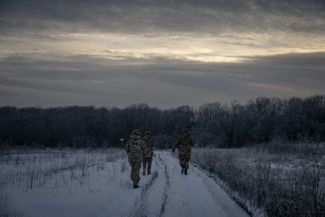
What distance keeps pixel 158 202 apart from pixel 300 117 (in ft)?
267

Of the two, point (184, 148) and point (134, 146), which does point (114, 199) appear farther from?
point (184, 148)

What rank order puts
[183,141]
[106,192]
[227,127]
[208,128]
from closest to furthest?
[106,192] → [183,141] → [227,127] → [208,128]

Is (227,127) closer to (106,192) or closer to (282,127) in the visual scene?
(282,127)

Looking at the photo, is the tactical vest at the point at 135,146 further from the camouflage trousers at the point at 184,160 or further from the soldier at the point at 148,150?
the camouflage trousers at the point at 184,160

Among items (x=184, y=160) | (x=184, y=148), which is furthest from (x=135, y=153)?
(x=184, y=148)

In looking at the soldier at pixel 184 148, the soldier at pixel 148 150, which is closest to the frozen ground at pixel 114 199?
the soldier at pixel 148 150

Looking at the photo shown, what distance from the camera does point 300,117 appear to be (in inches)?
→ 3442

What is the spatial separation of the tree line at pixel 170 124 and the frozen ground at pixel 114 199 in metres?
47.2

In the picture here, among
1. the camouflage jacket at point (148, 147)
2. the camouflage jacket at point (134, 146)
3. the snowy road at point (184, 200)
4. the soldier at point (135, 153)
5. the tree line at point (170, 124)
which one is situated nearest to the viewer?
the snowy road at point (184, 200)

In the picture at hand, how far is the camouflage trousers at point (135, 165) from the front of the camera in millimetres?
15159

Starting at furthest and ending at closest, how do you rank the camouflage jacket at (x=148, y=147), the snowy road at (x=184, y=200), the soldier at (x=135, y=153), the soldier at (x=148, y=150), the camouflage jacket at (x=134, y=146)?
1. the camouflage jacket at (x=148, y=147)
2. the soldier at (x=148, y=150)
3. the camouflage jacket at (x=134, y=146)
4. the soldier at (x=135, y=153)
5. the snowy road at (x=184, y=200)

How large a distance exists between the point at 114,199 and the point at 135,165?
3.37 m

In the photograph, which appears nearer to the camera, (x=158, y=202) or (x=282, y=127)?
(x=158, y=202)

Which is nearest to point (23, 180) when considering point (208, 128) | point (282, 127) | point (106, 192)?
point (106, 192)
